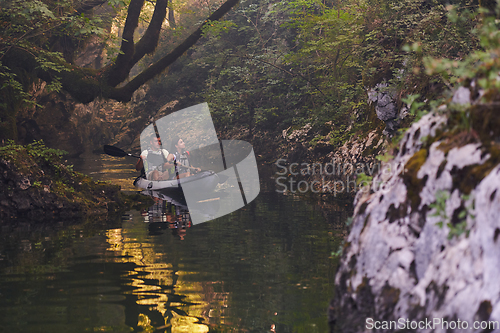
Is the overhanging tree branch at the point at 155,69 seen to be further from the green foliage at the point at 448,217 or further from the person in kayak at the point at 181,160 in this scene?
the green foliage at the point at 448,217

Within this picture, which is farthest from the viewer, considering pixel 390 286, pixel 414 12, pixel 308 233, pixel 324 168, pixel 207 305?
pixel 324 168

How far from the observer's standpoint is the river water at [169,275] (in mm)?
4535

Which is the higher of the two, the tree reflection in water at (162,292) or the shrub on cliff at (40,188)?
the shrub on cliff at (40,188)

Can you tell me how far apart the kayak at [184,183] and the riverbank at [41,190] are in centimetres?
159

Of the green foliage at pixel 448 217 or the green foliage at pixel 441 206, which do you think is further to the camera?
the green foliage at pixel 441 206

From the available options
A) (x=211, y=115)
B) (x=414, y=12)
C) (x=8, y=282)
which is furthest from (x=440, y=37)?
(x=211, y=115)

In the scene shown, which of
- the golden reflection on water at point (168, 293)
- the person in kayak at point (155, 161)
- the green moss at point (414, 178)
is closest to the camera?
the green moss at point (414, 178)

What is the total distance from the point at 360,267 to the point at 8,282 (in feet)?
15.6

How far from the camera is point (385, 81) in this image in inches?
525

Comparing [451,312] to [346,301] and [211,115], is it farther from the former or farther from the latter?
[211,115]

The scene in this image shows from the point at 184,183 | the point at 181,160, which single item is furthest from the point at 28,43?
the point at 184,183

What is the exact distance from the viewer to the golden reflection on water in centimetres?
449

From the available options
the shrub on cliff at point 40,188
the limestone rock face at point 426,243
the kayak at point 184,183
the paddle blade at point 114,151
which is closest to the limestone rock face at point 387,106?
the kayak at point 184,183

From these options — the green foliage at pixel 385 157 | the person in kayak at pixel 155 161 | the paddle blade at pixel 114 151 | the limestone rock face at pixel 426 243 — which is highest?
the paddle blade at pixel 114 151
